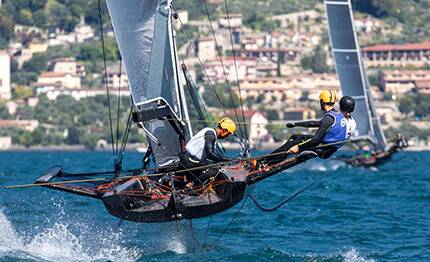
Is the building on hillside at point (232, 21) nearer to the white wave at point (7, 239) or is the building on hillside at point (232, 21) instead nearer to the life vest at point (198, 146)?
the white wave at point (7, 239)

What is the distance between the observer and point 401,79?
163 metres

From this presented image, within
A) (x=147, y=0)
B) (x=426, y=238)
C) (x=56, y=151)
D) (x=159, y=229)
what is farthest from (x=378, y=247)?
(x=56, y=151)

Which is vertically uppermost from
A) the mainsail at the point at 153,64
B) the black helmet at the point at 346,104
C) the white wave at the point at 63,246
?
the mainsail at the point at 153,64

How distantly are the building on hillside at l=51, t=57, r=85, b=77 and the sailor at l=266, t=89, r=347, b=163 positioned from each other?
14710 cm

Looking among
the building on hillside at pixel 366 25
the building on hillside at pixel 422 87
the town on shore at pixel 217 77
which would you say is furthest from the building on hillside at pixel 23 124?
the building on hillside at pixel 366 25

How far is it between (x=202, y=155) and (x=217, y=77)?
490 feet

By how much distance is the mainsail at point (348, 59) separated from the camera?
53.3 metres

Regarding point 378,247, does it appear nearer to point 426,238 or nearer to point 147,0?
point 426,238

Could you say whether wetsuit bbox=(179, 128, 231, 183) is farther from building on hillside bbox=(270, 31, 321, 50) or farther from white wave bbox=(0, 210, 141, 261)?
building on hillside bbox=(270, 31, 321, 50)

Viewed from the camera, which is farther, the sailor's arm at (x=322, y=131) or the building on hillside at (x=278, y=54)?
the building on hillside at (x=278, y=54)

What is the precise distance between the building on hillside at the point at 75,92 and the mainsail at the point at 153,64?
12970 centimetres

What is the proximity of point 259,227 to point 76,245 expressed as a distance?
5.07m

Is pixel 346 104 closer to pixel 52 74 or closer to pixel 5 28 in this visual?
pixel 52 74

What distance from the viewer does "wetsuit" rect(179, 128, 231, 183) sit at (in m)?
19.5
